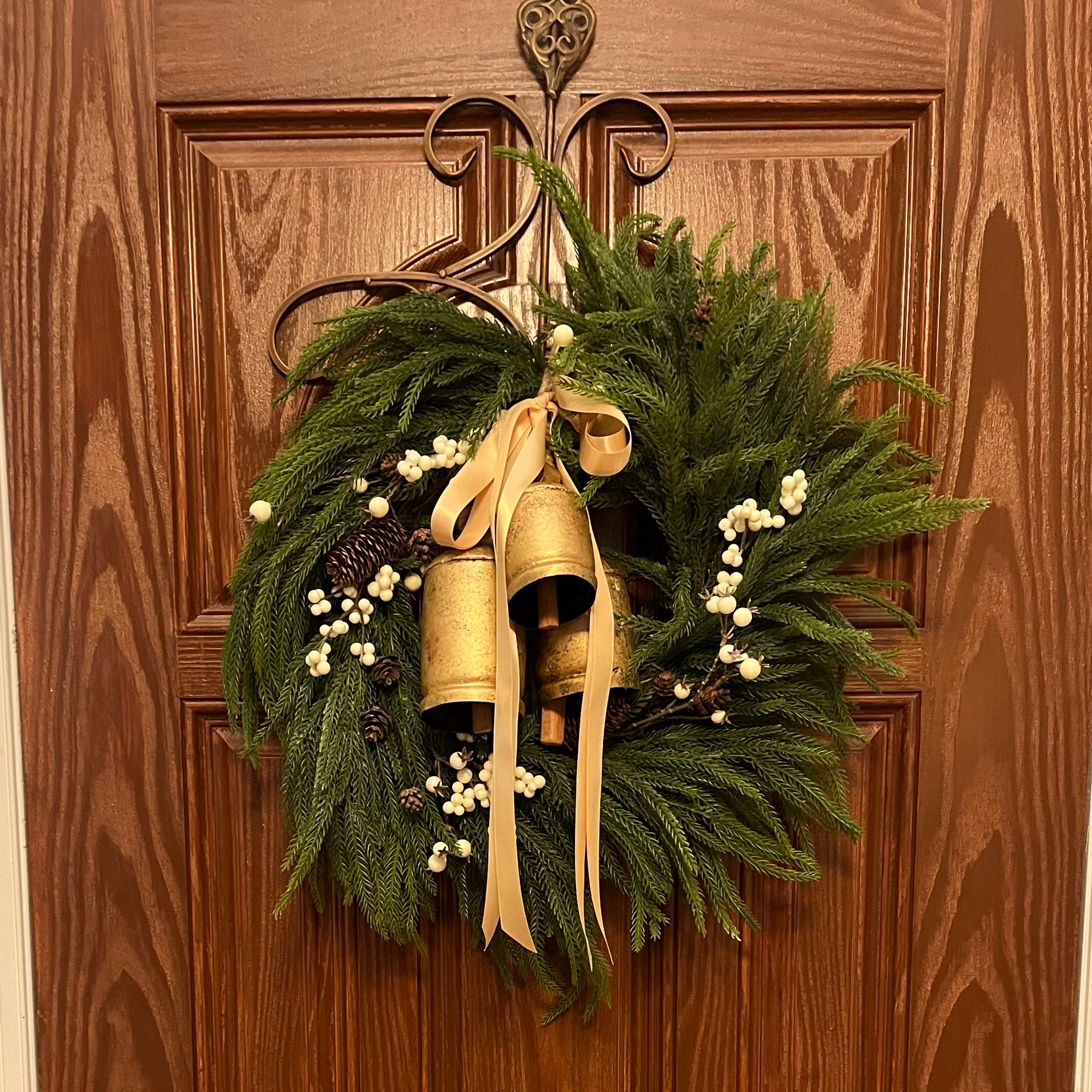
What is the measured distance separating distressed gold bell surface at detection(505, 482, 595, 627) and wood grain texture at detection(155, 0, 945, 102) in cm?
42

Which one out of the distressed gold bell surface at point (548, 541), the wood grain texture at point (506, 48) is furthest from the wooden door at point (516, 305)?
the distressed gold bell surface at point (548, 541)

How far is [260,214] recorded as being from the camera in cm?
78

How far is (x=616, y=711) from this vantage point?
693 mm

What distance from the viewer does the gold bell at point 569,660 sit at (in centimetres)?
67

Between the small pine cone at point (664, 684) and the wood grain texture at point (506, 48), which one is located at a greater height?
the wood grain texture at point (506, 48)

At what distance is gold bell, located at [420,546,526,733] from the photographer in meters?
0.65

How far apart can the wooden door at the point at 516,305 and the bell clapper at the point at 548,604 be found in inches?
11.9

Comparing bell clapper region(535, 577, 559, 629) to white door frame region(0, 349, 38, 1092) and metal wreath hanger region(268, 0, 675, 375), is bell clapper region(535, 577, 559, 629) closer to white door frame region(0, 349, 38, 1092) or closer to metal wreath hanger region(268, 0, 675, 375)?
metal wreath hanger region(268, 0, 675, 375)

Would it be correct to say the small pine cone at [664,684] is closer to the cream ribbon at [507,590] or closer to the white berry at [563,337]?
the cream ribbon at [507,590]

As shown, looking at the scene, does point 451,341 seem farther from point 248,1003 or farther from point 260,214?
point 248,1003

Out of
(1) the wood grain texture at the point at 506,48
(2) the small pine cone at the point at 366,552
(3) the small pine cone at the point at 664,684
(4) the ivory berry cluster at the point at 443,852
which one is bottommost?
(4) the ivory berry cluster at the point at 443,852

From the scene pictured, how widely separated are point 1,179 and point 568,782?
2.57 ft

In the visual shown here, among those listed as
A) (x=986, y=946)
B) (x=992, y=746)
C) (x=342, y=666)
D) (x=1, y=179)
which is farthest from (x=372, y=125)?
(x=986, y=946)

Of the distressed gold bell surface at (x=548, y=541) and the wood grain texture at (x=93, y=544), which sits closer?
the distressed gold bell surface at (x=548, y=541)
